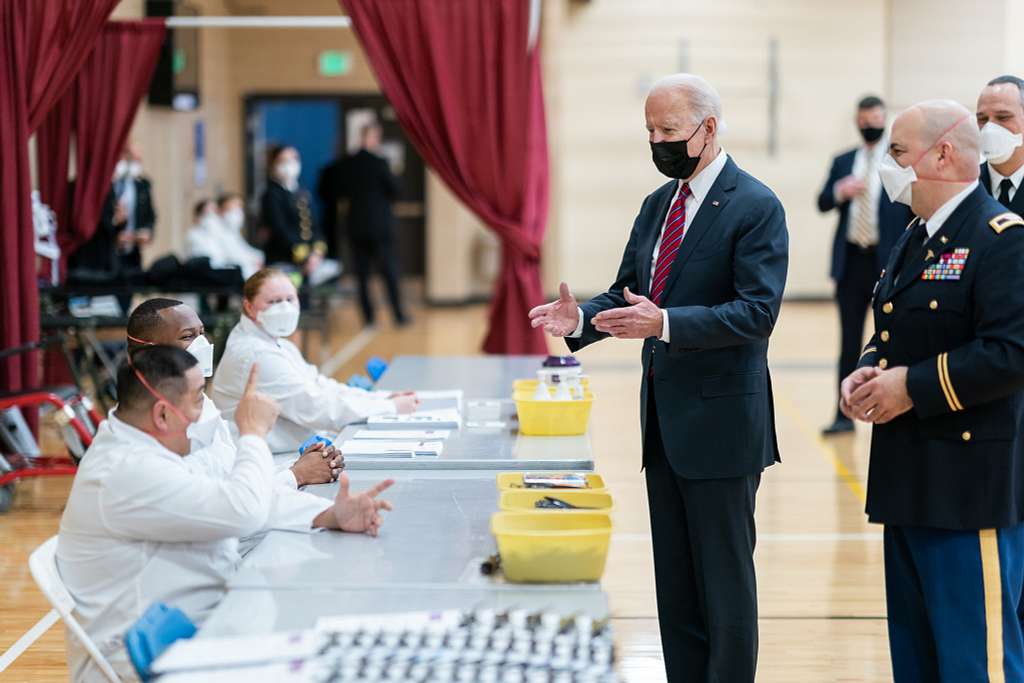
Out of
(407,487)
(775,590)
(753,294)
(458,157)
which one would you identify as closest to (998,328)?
(753,294)

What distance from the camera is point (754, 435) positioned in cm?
315

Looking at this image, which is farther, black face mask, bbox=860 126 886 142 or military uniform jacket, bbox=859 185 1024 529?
black face mask, bbox=860 126 886 142

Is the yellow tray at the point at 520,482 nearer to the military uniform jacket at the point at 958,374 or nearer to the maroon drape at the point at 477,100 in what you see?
the military uniform jacket at the point at 958,374

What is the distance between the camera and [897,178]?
2.92 m

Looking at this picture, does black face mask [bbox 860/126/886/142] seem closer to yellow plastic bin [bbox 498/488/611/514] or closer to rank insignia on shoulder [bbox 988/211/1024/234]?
rank insignia on shoulder [bbox 988/211/1024/234]

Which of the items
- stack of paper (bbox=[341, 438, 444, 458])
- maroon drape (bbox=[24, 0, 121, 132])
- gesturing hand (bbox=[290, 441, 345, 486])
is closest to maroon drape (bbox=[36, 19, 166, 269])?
maroon drape (bbox=[24, 0, 121, 132])

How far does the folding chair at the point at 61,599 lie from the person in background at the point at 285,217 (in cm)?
755

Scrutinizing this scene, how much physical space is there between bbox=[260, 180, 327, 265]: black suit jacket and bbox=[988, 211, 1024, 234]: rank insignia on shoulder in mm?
8078

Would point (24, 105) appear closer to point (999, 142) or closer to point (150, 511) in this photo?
point (150, 511)

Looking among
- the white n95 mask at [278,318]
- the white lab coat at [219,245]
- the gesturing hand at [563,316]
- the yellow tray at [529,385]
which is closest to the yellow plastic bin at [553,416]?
the yellow tray at [529,385]

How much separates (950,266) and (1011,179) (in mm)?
1098

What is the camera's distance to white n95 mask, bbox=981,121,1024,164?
12.1ft

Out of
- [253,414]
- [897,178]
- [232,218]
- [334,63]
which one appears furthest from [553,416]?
[334,63]

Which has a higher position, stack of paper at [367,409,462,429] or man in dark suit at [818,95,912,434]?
man in dark suit at [818,95,912,434]
